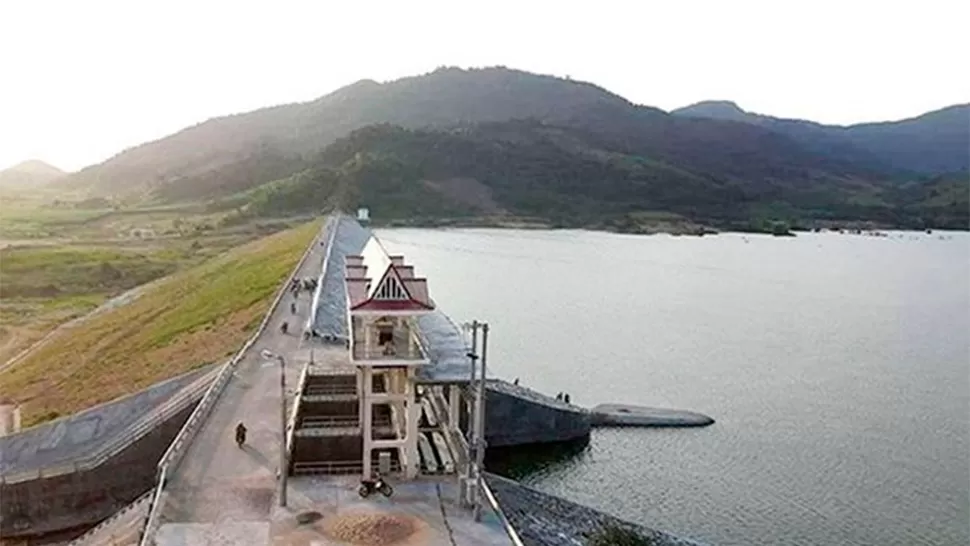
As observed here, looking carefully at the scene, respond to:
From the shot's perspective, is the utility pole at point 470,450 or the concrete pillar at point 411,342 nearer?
the utility pole at point 470,450

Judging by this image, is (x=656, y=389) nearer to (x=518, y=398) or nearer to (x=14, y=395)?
(x=518, y=398)

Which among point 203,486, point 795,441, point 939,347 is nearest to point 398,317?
point 203,486

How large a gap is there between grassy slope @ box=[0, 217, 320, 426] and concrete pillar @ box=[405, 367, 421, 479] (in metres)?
23.0

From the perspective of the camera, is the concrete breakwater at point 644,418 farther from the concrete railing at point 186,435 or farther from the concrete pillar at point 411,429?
the concrete pillar at point 411,429

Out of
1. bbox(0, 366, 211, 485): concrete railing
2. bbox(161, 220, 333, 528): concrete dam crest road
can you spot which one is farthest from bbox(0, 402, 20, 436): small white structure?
bbox(161, 220, 333, 528): concrete dam crest road

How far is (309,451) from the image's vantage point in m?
27.5

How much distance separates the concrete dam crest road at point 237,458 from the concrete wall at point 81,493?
3334 mm

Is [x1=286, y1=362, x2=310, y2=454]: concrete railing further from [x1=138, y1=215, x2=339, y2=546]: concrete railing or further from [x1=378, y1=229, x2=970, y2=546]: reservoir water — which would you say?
[x1=378, y1=229, x2=970, y2=546]: reservoir water

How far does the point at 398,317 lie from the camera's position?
87.0 feet

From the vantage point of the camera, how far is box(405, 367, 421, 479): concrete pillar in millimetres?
26109

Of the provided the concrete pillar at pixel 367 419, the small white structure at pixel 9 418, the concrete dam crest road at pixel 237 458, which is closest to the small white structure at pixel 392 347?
the concrete pillar at pixel 367 419

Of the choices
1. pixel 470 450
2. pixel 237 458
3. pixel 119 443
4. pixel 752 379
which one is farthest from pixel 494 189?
pixel 470 450

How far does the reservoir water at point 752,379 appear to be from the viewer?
127ft

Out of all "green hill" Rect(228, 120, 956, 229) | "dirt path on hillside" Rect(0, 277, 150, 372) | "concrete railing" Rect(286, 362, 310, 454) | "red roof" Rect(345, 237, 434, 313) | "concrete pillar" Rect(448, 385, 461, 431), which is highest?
"green hill" Rect(228, 120, 956, 229)
